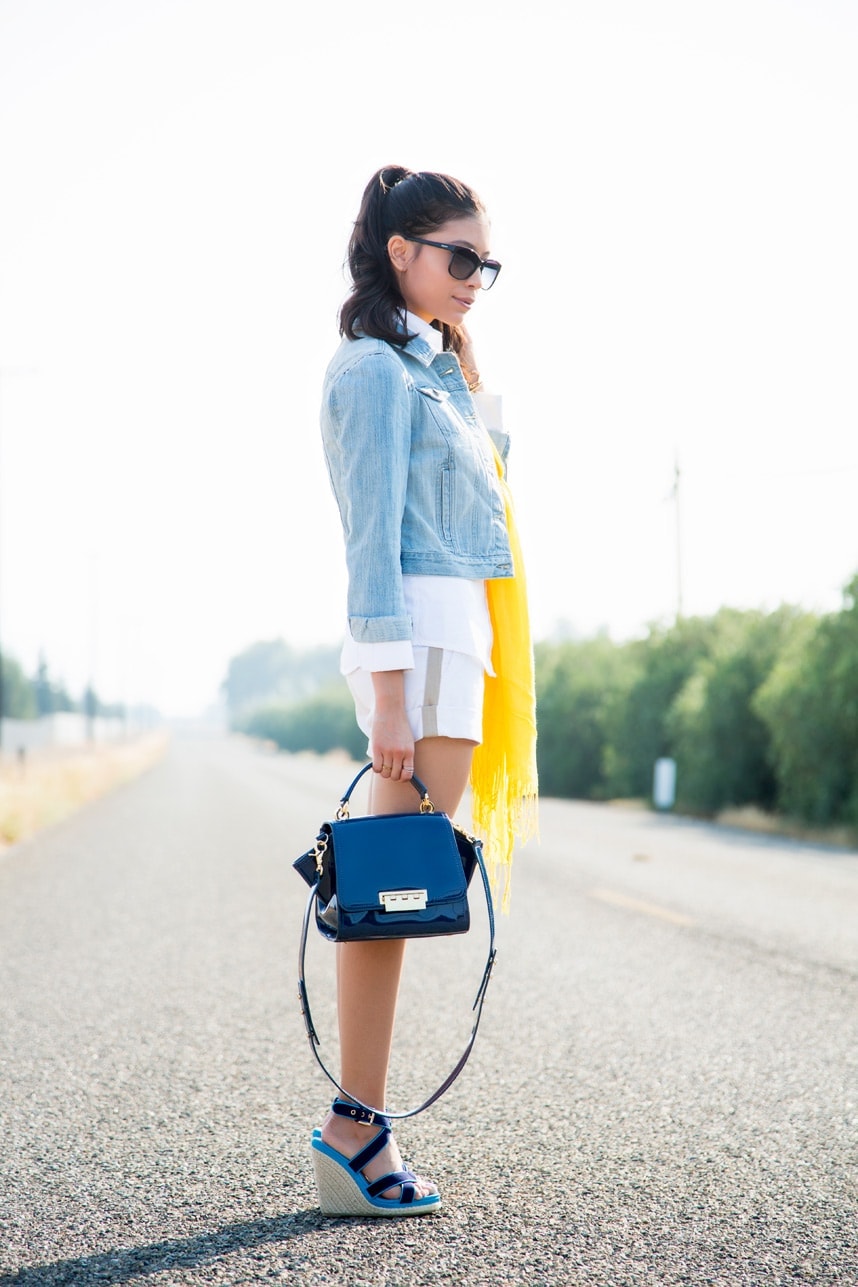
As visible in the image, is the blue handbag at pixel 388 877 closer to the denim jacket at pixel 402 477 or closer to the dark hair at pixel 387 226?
the denim jacket at pixel 402 477

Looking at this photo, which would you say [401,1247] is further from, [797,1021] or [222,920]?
[222,920]

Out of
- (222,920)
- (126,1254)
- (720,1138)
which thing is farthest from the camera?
(222,920)

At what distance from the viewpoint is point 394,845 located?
221 centimetres

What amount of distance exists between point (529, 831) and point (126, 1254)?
3.84 ft

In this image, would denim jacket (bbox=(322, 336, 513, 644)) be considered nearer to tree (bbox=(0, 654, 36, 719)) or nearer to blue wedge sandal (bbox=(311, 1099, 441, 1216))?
blue wedge sandal (bbox=(311, 1099, 441, 1216))

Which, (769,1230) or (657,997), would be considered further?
(657,997)

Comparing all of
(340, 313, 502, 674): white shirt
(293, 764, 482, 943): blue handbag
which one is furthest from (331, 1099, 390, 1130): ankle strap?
(340, 313, 502, 674): white shirt

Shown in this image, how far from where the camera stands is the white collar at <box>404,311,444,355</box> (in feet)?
8.03

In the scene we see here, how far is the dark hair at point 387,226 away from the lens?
2393mm

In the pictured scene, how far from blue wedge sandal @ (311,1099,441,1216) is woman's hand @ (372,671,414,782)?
748 millimetres

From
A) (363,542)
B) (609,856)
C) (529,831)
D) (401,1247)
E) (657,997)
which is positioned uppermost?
(363,542)

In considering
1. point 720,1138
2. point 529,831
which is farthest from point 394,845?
point 720,1138

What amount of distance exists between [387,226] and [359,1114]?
1.88 metres

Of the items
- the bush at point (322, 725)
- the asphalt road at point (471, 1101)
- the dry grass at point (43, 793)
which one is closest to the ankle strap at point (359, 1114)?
the asphalt road at point (471, 1101)
